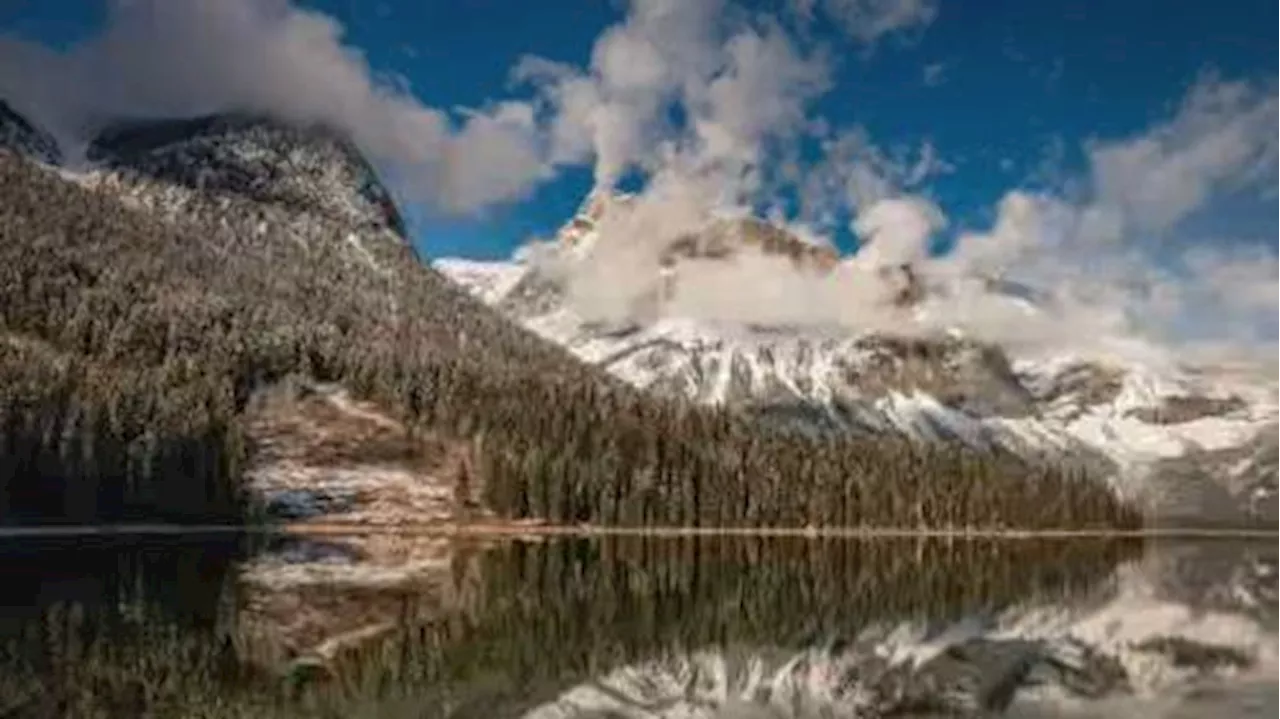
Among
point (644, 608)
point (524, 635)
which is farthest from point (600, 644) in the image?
point (644, 608)

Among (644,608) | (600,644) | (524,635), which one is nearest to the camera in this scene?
(600,644)

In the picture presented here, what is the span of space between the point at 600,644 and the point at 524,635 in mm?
4948

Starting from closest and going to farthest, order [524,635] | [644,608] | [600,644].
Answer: [600,644] < [524,635] < [644,608]

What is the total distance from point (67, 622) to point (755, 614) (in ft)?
128

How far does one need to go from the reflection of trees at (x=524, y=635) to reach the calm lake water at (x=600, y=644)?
224mm

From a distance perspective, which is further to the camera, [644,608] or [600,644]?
[644,608]

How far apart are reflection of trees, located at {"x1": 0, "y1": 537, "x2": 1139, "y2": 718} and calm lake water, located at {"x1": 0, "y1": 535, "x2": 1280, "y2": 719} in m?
0.22

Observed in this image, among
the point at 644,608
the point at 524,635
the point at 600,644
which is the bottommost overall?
the point at 600,644

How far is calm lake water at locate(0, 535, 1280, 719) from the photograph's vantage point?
58.9 meters

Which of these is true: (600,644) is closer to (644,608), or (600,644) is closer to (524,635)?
(524,635)

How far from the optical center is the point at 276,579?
124438 millimetres

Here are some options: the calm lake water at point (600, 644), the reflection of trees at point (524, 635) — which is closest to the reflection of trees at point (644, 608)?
the reflection of trees at point (524, 635)

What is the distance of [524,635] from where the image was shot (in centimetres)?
8338

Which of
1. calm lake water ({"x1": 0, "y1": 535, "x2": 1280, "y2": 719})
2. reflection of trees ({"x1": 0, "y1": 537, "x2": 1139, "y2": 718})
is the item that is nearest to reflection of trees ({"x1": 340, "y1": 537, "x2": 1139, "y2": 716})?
reflection of trees ({"x1": 0, "y1": 537, "x2": 1139, "y2": 718})
